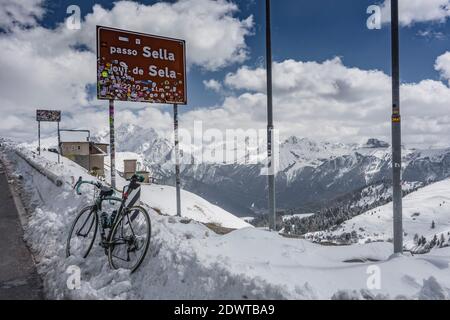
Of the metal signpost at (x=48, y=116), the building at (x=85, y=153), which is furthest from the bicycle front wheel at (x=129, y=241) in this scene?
the building at (x=85, y=153)

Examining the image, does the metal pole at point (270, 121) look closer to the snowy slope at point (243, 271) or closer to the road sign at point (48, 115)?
the snowy slope at point (243, 271)

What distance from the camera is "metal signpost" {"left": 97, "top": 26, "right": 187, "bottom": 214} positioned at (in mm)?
11844

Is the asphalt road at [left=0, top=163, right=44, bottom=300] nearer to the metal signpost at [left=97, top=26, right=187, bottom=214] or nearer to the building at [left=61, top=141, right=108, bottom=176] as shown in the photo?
the metal signpost at [left=97, top=26, right=187, bottom=214]

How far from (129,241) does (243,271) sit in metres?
2.36

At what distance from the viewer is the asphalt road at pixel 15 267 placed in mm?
5604

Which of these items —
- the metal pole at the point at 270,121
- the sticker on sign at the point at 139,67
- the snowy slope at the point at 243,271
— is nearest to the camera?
the snowy slope at the point at 243,271

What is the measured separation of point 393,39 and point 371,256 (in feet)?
15.4

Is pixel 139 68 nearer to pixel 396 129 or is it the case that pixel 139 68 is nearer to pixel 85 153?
pixel 396 129

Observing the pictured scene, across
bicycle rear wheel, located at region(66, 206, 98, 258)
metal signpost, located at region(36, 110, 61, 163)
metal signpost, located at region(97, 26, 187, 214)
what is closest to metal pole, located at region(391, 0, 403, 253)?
bicycle rear wheel, located at region(66, 206, 98, 258)

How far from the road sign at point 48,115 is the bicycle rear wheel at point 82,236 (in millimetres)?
33158

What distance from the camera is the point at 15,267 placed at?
6.71m

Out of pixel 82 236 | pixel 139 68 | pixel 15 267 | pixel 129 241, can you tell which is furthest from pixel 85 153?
pixel 129 241

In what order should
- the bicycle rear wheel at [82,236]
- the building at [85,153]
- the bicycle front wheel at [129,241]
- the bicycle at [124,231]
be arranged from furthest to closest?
1. the building at [85,153]
2. the bicycle rear wheel at [82,236]
3. the bicycle at [124,231]
4. the bicycle front wheel at [129,241]

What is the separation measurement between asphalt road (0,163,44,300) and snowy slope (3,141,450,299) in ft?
0.69
